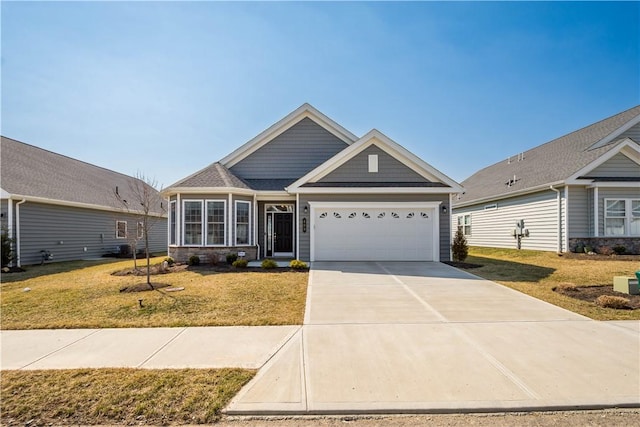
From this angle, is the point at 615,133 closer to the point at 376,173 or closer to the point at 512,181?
the point at 512,181

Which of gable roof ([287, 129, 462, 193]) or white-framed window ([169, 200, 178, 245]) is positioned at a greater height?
gable roof ([287, 129, 462, 193])

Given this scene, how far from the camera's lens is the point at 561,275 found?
10.5 metres

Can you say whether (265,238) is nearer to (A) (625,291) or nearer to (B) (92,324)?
(B) (92,324)

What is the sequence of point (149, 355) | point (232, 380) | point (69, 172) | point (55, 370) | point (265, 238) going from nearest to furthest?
point (232, 380) < point (55, 370) < point (149, 355) < point (265, 238) < point (69, 172)

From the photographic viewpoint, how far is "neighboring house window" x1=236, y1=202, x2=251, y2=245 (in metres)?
14.1

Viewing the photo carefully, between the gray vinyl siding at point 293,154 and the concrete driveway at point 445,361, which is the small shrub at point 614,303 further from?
the gray vinyl siding at point 293,154

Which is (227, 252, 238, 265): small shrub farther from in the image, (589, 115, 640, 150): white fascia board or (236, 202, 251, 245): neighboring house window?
(589, 115, 640, 150): white fascia board

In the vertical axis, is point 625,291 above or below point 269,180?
below

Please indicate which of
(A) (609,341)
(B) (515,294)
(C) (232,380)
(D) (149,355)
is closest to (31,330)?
(D) (149,355)

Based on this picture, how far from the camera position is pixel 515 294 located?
8.05 metres

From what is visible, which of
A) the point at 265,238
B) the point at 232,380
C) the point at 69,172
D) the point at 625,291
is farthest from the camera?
the point at 69,172

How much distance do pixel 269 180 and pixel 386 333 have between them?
12.0 metres

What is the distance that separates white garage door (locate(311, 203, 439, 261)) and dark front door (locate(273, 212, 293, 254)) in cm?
215

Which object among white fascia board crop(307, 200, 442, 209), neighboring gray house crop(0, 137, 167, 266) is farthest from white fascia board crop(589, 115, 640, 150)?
neighboring gray house crop(0, 137, 167, 266)
